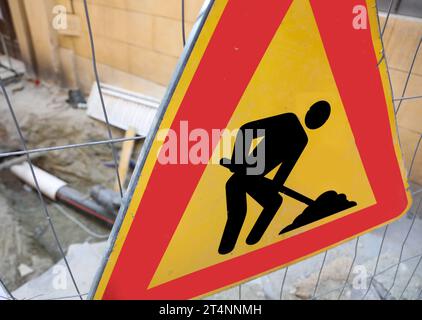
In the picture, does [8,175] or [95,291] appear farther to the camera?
[8,175]

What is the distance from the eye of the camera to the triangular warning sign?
1.70ft

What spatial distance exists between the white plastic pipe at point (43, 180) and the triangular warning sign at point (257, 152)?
307cm

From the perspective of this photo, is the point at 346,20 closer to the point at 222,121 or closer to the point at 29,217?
the point at 222,121

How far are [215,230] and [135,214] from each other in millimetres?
200

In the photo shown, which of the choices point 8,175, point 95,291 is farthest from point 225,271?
point 8,175

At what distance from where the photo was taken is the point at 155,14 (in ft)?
11.9

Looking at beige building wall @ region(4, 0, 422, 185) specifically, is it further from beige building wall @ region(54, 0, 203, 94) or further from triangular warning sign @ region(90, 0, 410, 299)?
triangular warning sign @ region(90, 0, 410, 299)

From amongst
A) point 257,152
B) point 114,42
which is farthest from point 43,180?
point 257,152

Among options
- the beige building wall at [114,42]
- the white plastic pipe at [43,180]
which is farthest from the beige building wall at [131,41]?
the white plastic pipe at [43,180]

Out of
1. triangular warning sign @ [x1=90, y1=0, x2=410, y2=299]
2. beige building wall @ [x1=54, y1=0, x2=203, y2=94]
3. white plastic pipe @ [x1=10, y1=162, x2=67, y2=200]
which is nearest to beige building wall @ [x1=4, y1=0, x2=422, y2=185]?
beige building wall @ [x1=54, y1=0, x2=203, y2=94]

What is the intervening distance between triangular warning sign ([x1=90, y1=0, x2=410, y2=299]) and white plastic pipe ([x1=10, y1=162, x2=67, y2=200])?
3067mm

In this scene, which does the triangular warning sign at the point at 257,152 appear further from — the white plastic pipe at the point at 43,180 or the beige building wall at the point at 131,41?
the white plastic pipe at the point at 43,180

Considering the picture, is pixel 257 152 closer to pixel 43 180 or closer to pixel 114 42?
pixel 43 180

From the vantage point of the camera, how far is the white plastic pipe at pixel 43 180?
11.0 feet
